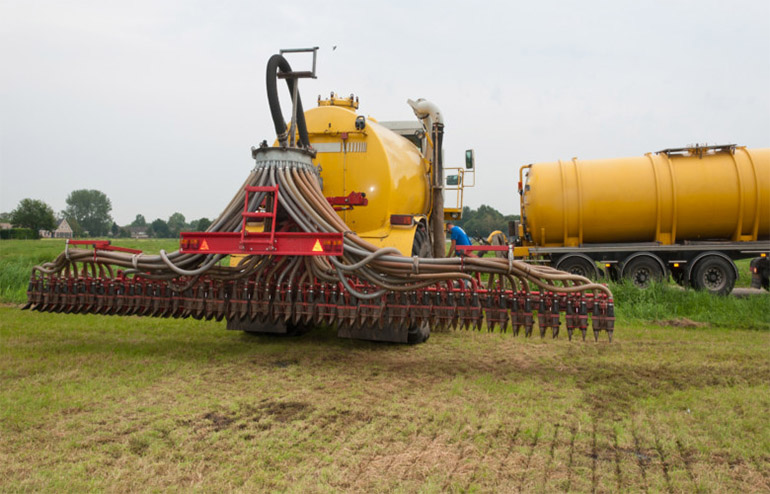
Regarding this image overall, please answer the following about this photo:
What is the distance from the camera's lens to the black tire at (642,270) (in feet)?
34.1

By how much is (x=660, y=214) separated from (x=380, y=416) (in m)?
8.47

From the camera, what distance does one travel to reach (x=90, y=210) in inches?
3295

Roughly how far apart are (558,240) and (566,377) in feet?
21.9

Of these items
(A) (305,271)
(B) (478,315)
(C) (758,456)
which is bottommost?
(C) (758,456)

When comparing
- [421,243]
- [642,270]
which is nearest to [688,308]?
[642,270]

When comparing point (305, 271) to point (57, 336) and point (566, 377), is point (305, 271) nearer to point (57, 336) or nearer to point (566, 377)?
point (566, 377)

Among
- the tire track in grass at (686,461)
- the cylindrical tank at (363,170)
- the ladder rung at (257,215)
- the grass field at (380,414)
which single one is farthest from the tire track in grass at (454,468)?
the cylindrical tank at (363,170)

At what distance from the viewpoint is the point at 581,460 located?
3061 mm

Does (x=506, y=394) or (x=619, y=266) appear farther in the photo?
(x=619, y=266)

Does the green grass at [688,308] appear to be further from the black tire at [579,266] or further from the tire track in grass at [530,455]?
the tire track in grass at [530,455]

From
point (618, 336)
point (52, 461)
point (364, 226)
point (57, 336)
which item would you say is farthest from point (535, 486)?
point (57, 336)

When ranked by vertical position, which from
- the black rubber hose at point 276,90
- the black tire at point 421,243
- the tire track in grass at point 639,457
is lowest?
the tire track in grass at point 639,457

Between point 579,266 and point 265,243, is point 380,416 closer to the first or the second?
point 265,243

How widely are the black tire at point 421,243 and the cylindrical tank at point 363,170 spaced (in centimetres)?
28
